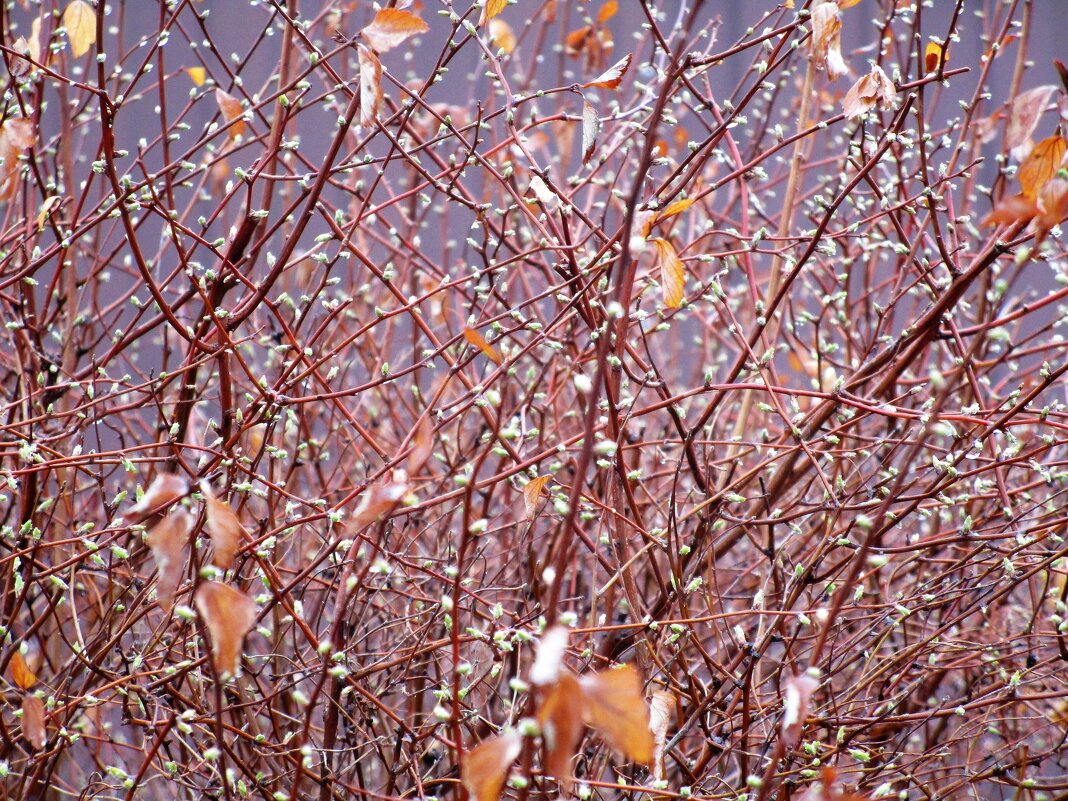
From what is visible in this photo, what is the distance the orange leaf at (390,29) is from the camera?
989 mm

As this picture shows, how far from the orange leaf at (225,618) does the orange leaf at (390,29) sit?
0.58 meters

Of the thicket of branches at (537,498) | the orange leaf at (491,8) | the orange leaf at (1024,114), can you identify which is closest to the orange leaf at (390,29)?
the thicket of branches at (537,498)

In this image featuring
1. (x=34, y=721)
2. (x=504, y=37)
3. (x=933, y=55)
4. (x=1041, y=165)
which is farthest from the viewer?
(x=504, y=37)

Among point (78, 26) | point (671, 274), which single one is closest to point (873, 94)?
point (671, 274)

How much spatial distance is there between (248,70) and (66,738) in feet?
8.18

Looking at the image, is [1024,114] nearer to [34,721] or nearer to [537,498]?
[537,498]

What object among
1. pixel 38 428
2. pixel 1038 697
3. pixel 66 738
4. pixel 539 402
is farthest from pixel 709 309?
pixel 66 738

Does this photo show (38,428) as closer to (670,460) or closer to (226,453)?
(226,453)

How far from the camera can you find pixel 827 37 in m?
1.13

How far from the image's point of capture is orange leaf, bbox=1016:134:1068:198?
91cm

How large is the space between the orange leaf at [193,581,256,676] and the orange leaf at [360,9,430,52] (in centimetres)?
58

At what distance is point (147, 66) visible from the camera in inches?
57.9

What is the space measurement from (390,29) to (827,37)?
0.53 metres

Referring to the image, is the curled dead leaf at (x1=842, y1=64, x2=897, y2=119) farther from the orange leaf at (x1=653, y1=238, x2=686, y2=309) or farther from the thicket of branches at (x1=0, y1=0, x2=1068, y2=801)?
the orange leaf at (x1=653, y1=238, x2=686, y2=309)
